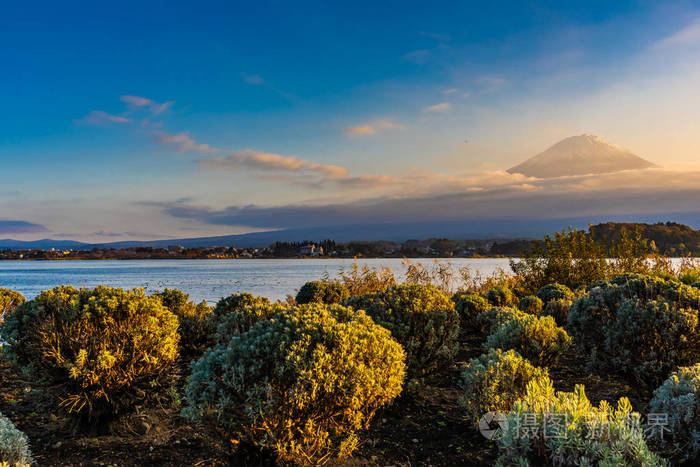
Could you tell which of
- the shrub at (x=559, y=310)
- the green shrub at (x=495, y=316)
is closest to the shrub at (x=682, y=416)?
the green shrub at (x=495, y=316)

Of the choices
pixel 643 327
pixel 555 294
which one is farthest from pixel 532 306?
A: pixel 643 327

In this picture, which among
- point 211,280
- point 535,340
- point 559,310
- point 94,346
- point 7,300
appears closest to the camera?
point 94,346

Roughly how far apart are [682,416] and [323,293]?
761 centimetres

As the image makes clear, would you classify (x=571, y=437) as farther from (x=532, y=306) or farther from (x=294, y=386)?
(x=532, y=306)

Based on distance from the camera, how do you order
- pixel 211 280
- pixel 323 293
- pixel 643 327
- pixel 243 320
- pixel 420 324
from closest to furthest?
pixel 243 320, pixel 643 327, pixel 420 324, pixel 323 293, pixel 211 280

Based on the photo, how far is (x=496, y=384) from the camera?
457cm

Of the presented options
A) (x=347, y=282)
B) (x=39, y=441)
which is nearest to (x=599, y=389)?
(x=39, y=441)

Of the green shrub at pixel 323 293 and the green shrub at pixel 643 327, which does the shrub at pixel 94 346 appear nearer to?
the green shrub at pixel 323 293

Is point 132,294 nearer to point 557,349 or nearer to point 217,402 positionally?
point 217,402

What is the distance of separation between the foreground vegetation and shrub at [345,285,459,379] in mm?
21

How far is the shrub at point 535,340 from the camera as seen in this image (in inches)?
235

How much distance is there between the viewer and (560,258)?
1381cm

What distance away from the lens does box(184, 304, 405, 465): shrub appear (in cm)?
339

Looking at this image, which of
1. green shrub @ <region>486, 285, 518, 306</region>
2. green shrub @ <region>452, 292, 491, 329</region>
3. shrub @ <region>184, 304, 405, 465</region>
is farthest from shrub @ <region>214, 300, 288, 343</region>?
green shrub @ <region>486, 285, 518, 306</region>
